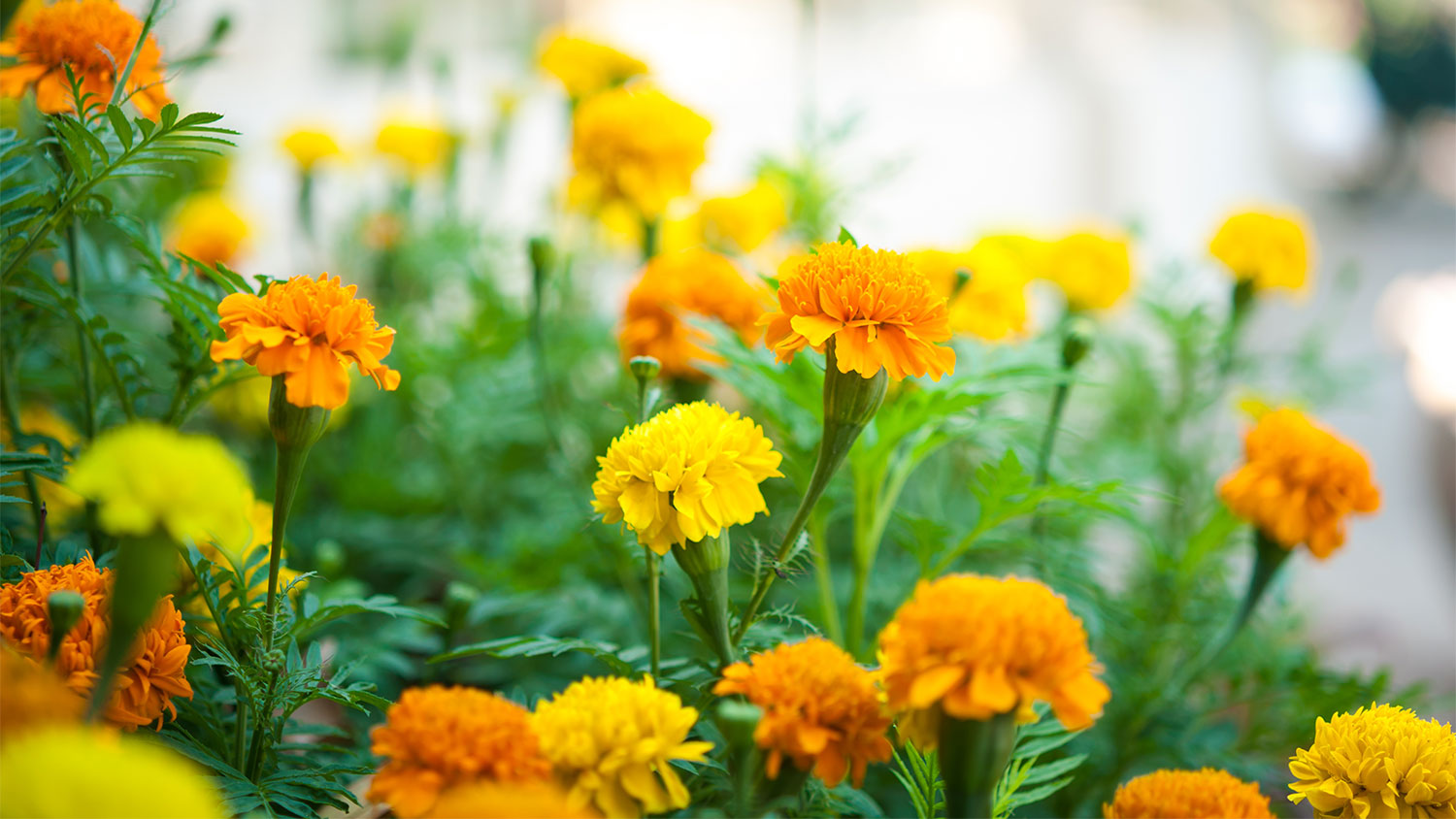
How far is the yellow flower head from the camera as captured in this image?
0.25m

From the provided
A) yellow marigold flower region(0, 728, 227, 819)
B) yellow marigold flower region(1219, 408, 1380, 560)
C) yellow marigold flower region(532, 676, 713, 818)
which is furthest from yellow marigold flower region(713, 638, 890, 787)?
yellow marigold flower region(1219, 408, 1380, 560)

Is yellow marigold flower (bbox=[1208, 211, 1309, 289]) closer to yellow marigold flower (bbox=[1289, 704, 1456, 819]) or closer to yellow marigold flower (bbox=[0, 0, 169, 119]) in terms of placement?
yellow marigold flower (bbox=[1289, 704, 1456, 819])

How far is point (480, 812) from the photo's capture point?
0.25 m

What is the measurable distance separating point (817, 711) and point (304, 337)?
0.70 feet

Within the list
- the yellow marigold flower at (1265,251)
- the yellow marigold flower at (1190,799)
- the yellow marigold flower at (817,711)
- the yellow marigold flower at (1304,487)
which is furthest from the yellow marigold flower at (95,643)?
the yellow marigold flower at (1265,251)

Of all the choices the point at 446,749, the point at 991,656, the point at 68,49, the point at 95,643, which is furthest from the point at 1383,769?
the point at 68,49

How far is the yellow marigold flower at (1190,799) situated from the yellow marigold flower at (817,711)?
0.34 ft

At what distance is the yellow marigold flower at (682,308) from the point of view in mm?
532

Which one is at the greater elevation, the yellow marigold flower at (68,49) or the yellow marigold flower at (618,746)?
the yellow marigold flower at (68,49)

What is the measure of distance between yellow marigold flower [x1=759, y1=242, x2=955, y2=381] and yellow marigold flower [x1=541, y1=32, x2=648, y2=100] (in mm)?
457

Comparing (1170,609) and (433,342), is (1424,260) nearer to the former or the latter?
(1170,609)

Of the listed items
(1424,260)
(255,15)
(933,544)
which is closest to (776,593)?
(933,544)

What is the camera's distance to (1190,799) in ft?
1.11

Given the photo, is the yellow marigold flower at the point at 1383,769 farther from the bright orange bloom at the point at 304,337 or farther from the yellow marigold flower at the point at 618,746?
the bright orange bloom at the point at 304,337
